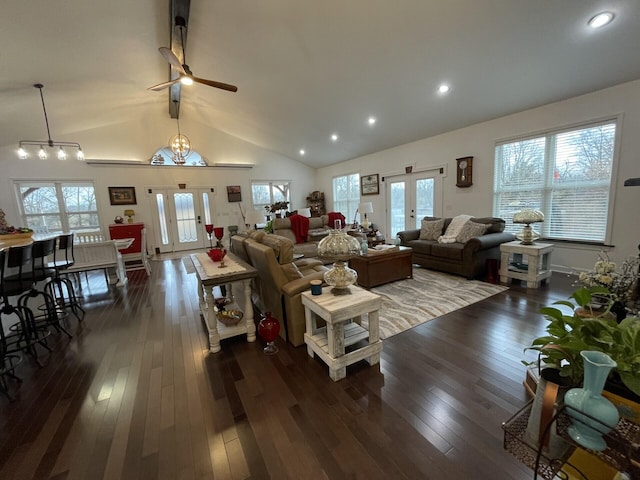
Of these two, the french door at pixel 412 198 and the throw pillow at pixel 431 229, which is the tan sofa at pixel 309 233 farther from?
the french door at pixel 412 198

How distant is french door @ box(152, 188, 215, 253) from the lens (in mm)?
7617

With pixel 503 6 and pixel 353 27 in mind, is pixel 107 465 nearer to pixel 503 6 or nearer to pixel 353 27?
pixel 353 27

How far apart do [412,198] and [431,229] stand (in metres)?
1.63

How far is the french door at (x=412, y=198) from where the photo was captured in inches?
231

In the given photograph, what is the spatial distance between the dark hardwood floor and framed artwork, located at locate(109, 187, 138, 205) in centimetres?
543

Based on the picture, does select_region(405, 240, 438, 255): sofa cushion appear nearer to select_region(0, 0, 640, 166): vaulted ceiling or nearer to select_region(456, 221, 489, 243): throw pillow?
select_region(456, 221, 489, 243): throw pillow

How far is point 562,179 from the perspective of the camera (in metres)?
4.05

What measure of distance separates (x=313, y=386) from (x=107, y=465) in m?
1.20

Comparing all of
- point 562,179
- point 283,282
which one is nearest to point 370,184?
point 562,179

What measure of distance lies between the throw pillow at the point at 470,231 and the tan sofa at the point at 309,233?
2369 mm

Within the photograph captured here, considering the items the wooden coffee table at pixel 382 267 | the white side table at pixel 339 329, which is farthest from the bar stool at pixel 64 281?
the wooden coffee table at pixel 382 267

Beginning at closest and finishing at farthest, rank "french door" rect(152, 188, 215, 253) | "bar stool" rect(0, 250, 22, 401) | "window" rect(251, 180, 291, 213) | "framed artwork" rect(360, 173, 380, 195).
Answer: "bar stool" rect(0, 250, 22, 401), "framed artwork" rect(360, 173, 380, 195), "french door" rect(152, 188, 215, 253), "window" rect(251, 180, 291, 213)

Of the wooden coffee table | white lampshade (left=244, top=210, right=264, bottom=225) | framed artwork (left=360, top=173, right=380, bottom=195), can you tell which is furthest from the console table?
framed artwork (left=360, top=173, right=380, bottom=195)

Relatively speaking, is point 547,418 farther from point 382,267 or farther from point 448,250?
point 448,250
